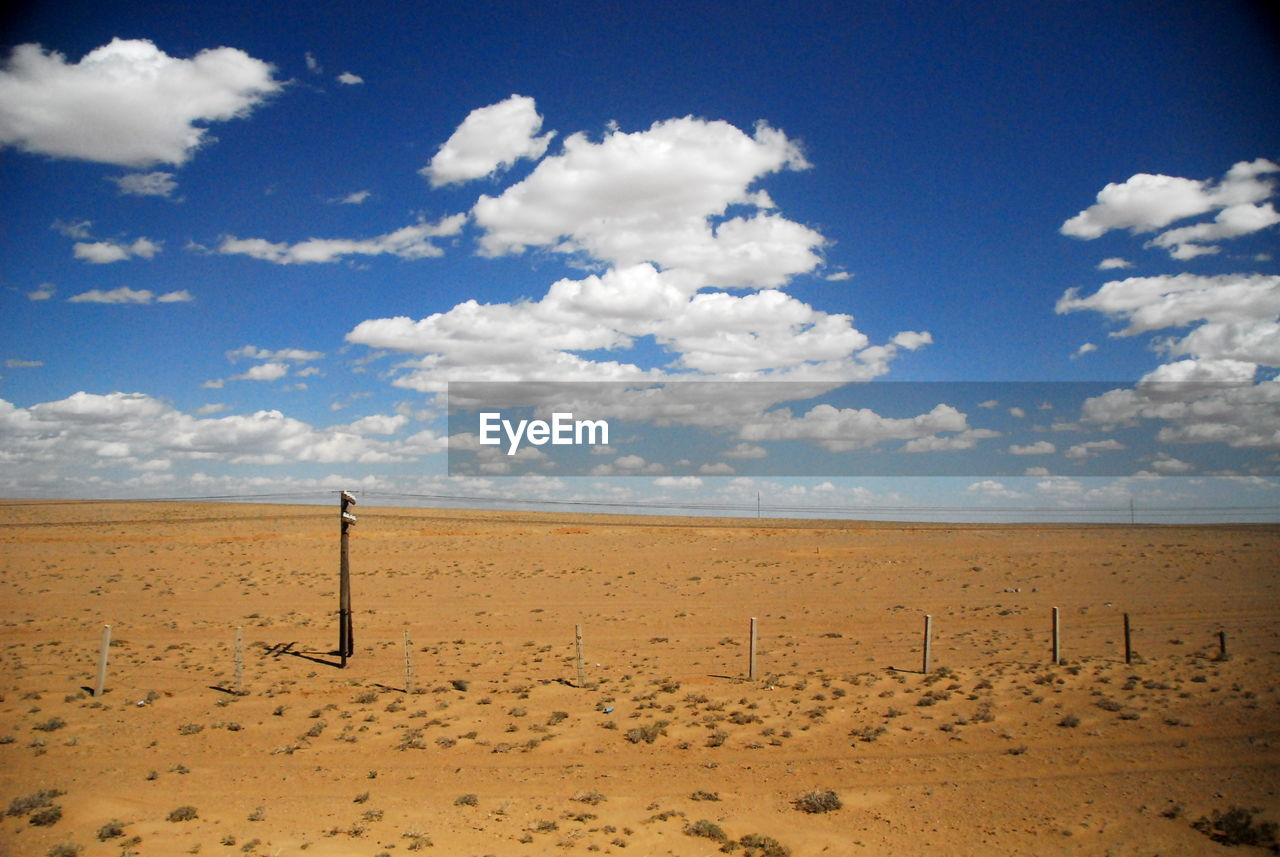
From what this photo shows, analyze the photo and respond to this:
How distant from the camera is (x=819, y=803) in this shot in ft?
40.1

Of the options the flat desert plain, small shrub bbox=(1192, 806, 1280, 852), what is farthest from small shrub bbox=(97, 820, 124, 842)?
small shrub bbox=(1192, 806, 1280, 852)

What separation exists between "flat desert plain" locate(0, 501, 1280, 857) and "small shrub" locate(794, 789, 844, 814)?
0.03m

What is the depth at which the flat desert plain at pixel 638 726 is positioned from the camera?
11516 millimetres

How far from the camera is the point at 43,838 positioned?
11172 mm

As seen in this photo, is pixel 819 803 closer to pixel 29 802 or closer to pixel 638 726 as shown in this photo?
pixel 638 726

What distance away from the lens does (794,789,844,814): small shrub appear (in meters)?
12.2

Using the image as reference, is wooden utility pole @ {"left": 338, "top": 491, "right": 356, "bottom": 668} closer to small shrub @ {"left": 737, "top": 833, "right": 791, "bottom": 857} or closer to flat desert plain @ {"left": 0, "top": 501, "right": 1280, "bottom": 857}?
flat desert plain @ {"left": 0, "top": 501, "right": 1280, "bottom": 857}

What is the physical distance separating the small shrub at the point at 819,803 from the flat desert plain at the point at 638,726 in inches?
1.1

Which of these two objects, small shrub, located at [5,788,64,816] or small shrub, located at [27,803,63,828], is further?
small shrub, located at [5,788,64,816]

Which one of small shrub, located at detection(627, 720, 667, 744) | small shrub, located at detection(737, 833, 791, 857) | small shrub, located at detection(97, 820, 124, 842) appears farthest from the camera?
small shrub, located at detection(627, 720, 667, 744)

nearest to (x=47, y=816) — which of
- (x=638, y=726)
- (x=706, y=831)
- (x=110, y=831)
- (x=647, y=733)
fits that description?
(x=110, y=831)

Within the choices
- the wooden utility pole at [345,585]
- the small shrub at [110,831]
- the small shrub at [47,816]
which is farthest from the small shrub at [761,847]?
the wooden utility pole at [345,585]

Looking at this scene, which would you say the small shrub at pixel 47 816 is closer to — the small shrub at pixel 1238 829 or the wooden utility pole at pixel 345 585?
the wooden utility pole at pixel 345 585

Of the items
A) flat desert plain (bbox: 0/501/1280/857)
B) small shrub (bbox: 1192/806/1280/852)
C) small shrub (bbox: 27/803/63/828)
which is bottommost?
flat desert plain (bbox: 0/501/1280/857)
